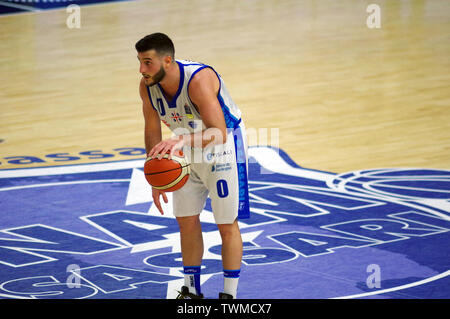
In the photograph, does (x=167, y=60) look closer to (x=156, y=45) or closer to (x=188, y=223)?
(x=156, y=45)

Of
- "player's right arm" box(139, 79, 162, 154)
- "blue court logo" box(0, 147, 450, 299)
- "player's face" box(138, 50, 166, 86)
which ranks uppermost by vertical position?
"player's face" box(138, 50, 166, 86)

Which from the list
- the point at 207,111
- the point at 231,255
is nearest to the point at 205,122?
the point at 207,111

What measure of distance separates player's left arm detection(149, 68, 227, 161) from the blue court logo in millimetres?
1057

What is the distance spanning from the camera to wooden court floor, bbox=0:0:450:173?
7949 mm

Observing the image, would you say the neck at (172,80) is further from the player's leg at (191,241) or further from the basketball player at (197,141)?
the player's leg at (191,241)

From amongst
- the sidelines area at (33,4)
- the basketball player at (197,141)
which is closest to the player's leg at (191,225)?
the basketball player at (197,141)

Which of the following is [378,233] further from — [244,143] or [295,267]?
[244,143]

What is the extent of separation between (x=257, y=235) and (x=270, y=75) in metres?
5.29

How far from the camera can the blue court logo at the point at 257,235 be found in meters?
4.75

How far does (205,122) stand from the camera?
403cm

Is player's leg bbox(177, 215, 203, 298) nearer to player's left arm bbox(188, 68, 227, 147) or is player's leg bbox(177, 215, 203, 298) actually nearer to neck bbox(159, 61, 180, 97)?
player's left arm bbox(188, 68, 227, 147)

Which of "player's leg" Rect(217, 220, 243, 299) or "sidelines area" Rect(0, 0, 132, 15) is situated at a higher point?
"sidelines area" Rect(0, 0, 132, 15)

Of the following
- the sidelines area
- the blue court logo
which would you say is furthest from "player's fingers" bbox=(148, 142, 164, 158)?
the sidelines area

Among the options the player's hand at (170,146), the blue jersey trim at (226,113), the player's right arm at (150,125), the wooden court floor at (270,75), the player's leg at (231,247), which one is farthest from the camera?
the wooden court floor at (270,75)
